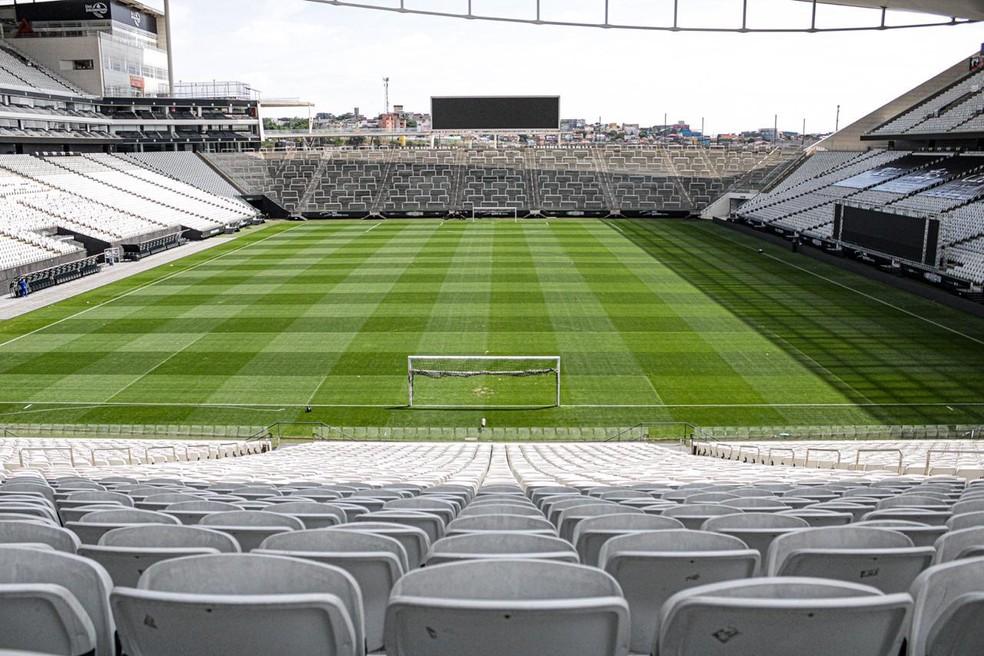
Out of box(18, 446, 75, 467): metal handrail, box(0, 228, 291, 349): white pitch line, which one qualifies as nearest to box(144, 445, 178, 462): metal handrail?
box(18, 446, 75, 467): metal handrail

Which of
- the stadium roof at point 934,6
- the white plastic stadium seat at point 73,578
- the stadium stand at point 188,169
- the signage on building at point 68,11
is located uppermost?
the signage on building at point 68,11

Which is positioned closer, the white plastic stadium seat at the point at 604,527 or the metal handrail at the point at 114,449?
the white plastic stadium seat at the point at 604,527

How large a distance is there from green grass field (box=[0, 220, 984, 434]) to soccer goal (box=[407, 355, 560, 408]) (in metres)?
0.18

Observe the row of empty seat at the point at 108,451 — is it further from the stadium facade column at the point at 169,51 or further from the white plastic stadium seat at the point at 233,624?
the stadium facade column at the point at 169,51

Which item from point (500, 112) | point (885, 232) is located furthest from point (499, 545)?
point (500, 112)

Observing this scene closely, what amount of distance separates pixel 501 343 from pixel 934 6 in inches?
680

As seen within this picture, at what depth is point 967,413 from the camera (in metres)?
22.5

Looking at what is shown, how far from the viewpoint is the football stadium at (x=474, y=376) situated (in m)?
2.66

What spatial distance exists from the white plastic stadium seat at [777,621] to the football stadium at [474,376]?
0.01 m

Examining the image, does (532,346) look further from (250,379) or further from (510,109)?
(510,109)

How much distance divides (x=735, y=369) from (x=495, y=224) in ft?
141

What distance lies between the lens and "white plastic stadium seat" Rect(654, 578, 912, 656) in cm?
238

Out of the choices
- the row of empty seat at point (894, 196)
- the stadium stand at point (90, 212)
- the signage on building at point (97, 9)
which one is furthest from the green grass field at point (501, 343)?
the signage on building at point (97, 9)

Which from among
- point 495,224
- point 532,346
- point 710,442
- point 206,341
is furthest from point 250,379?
point 495,224
